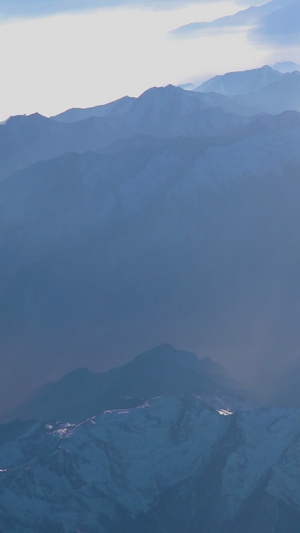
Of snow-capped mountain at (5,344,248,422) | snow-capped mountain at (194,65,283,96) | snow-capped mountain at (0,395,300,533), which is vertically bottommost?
snow-capped mountain at (5,344,248,422)

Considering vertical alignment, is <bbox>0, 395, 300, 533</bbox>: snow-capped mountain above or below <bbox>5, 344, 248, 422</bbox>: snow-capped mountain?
above

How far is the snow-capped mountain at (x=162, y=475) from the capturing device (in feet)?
120

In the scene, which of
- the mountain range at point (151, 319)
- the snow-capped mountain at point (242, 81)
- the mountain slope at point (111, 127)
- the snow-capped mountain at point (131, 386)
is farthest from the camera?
the snow-capped mountain at point (242, 81)

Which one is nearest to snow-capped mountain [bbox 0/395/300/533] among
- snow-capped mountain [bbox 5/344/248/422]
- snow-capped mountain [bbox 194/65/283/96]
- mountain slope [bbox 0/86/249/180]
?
snow-capped mountain [bbox 5/344/248/422]

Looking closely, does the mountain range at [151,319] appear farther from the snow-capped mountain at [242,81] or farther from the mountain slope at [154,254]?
the snow-capped mountain at [242,81]

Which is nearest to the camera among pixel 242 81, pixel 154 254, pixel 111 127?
pixel 154 254

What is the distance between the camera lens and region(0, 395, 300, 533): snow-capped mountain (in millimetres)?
36625

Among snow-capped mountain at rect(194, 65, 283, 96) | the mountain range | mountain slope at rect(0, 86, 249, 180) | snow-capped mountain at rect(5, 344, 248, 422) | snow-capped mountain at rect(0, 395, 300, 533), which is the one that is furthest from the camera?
snow-capped mountain at rect(194, 65, 283, 96)

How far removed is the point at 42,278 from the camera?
73.2 m

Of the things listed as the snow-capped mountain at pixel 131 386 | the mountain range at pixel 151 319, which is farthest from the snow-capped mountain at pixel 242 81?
the snow-capped mountain at pixel 131 386

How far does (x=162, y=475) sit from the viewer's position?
38688 mm

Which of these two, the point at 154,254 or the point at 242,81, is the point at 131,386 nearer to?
the point at 154,254

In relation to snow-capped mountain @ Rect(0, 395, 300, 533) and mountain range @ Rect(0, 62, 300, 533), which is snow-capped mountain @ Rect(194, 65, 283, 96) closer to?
mountain range @ Rect(0, 62, 300, 533)

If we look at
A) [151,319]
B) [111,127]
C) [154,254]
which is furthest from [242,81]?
[151,319]
